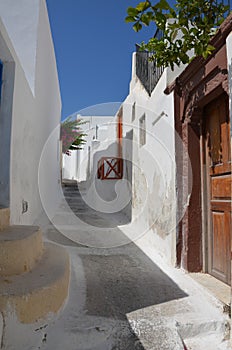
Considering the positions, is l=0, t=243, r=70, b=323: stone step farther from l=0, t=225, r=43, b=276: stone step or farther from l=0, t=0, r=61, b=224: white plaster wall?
l=0, t=0, r=61, b=224: white plaster wall

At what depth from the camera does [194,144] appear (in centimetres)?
363

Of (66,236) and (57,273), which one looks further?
(66,236)

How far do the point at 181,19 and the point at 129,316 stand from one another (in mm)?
2513

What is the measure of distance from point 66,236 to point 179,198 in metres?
2.64

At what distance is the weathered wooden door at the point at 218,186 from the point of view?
3018 millimetres

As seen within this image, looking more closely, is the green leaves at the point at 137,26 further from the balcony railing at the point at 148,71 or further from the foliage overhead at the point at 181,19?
the balcony railing at the point at 148,71

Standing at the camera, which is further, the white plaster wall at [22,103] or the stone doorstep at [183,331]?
the white plaster wall at [22,103]

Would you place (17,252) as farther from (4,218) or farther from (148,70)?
(148,70)

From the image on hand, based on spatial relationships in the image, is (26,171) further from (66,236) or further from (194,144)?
(194,144)

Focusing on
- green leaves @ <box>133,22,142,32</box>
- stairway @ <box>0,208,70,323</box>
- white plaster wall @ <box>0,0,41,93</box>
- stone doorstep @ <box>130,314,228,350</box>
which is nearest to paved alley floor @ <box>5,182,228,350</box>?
stone doorstep @ <box>130,314,228,350</box>

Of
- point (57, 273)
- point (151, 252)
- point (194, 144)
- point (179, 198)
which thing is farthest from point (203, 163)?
point (57, 273)

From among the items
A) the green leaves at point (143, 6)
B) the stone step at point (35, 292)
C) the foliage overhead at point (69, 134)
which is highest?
the foliage overhead at point (69, 134)

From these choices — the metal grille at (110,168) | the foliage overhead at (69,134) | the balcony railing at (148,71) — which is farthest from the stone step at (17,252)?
the foliage overhead at (69,134)

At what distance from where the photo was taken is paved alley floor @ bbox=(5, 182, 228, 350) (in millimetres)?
2007
